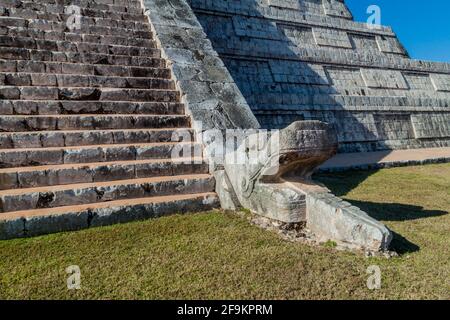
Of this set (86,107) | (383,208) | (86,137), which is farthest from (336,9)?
(86,137)

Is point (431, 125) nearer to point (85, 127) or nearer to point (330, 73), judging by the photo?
point (330, 73)

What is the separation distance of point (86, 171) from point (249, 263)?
2.80m

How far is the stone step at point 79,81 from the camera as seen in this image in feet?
20.8

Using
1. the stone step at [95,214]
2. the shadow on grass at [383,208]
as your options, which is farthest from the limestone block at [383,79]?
the stone step at [95,214]

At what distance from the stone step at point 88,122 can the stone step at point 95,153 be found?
53 cm

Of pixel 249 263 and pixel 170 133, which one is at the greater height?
pixel 170 133

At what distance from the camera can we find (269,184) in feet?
15.6

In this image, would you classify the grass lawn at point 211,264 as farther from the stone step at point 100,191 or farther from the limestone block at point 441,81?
the limestone block at point 441,81

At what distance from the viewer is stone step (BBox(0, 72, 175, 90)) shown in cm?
634

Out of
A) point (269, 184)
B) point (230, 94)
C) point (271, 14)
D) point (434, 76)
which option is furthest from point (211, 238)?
point (434, 76)

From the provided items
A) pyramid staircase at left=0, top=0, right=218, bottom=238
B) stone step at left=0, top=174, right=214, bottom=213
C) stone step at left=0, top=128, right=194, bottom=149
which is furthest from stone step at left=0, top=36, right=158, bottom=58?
stone step at left=0, top=174, right=214, bottom=213

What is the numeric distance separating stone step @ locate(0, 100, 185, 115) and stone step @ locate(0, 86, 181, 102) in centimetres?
22

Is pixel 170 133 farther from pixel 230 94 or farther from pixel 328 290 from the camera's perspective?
pixel 328 290

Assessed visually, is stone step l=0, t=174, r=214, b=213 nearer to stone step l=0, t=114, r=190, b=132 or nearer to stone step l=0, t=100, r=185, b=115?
stone step l=0, t=114, r=190, b=132
